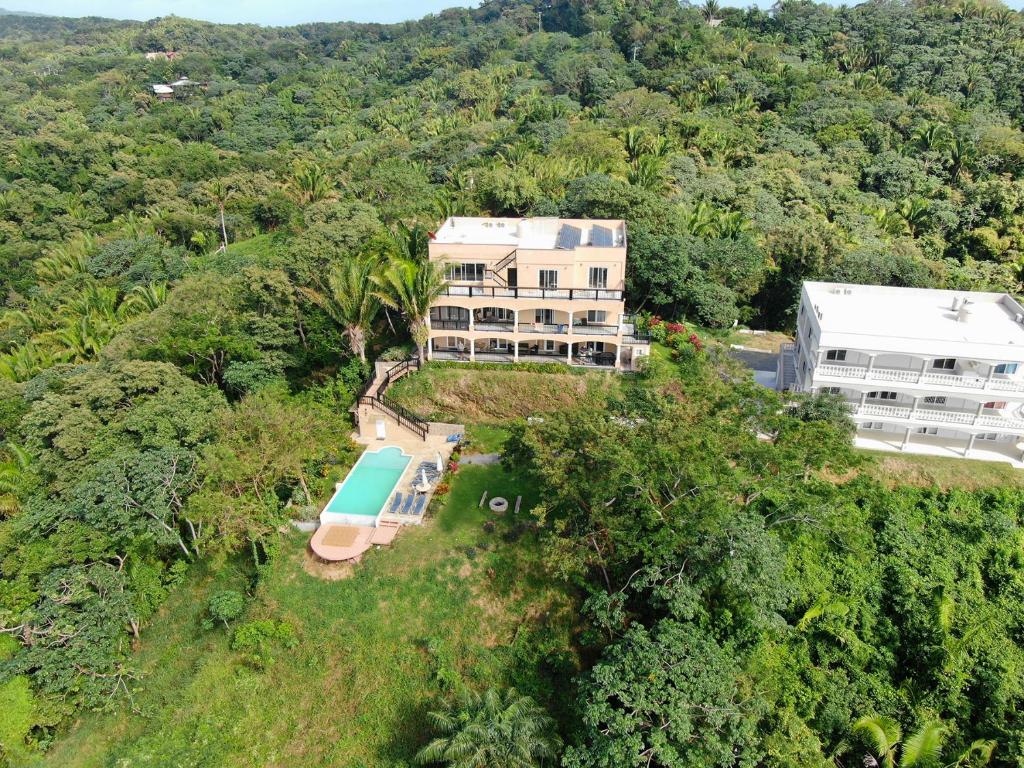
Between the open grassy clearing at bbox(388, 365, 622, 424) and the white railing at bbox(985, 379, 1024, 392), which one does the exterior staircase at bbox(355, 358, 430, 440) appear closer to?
the open grassy clearing at bbox(388, 365, 622, 424)

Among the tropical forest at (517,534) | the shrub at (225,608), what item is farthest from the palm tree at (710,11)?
the shrub at (225,608)

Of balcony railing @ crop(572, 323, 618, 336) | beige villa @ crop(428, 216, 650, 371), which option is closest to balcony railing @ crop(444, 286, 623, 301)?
beige villa @ crop(428, 216, 650, 371)

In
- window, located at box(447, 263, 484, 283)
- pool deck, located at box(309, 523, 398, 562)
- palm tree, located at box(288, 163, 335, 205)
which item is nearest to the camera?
pool deck, located at box(309, 523, 398, 562)

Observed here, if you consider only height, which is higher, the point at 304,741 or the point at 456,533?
the point at 456,533

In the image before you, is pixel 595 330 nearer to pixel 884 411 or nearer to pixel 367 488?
pixel 884 411

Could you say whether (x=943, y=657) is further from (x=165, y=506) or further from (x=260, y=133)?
(x=260, y=133)

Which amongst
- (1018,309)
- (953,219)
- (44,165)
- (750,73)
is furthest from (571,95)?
(1018,309)

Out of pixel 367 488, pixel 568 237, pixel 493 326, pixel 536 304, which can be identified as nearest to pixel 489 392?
pixel 493 326
